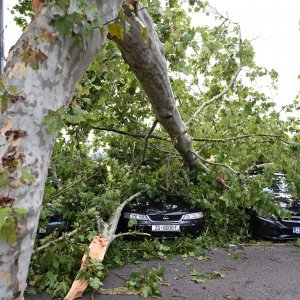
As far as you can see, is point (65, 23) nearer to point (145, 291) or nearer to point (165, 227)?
point (145, 291)

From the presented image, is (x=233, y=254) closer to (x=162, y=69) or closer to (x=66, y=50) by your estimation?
(x=162, y=69)

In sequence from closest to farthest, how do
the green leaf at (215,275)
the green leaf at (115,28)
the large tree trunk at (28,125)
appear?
1. the large tree trunk at (28,125)
2. the green leaf at (115,28)
3. the green leaf at (215,275)

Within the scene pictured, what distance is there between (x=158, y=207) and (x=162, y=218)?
295mm

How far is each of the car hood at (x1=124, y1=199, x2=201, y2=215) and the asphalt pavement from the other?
2.99 feet

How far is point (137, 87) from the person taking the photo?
6.76m

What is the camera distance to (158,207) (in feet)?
23.7

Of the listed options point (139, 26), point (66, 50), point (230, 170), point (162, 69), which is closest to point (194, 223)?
point (230, 170)

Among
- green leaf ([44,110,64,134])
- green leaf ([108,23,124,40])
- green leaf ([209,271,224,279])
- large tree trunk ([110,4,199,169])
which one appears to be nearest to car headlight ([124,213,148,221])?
large tree trunk ([110,4,199,169])

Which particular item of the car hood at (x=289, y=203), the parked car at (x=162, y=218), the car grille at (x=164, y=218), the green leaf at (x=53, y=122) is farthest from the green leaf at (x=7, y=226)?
the car hood at (x=289, y=203)

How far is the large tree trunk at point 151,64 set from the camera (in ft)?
11.3

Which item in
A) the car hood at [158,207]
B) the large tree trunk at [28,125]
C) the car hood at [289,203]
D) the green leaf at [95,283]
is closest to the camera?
the large tree trunk at [28,125]

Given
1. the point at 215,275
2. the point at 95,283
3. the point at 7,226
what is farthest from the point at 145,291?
the point at 7,226

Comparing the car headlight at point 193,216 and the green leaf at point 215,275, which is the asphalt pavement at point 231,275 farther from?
the car headlight at point 193,216

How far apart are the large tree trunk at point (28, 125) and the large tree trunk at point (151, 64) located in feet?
2.66
